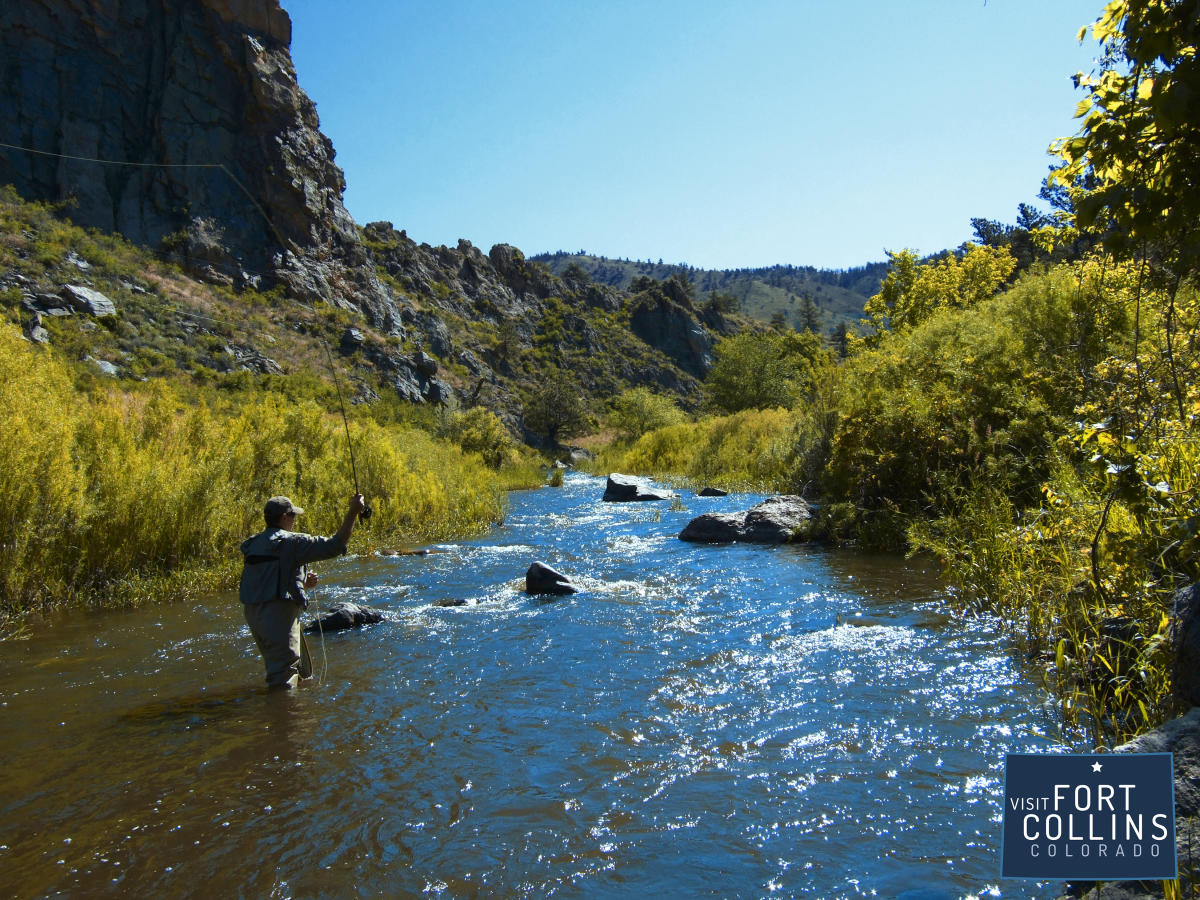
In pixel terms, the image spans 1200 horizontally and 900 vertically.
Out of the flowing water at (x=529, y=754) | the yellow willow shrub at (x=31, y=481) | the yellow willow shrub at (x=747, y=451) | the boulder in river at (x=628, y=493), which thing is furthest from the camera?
the yellow willow shrub at (x=747, y=451)

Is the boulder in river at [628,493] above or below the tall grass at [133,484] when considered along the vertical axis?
below

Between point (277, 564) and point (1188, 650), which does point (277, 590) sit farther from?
point (1188, 650)

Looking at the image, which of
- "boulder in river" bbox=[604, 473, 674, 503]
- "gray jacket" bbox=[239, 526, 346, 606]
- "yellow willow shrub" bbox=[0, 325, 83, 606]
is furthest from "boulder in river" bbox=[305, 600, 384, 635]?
"boulder in river" bbox=[604, 473, 674, 503]

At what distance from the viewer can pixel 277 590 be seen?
20.5 feet

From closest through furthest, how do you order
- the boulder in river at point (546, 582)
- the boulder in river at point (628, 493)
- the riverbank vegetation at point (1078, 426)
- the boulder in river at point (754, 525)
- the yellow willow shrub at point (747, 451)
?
the riverbank vegetation at point (1078, 426)
the boulder in river at point (546, 582)
the boulder in river at point (754, 525)
the boulder in river at point (628, 493)
the yellow willow shrub at point (747, 451)

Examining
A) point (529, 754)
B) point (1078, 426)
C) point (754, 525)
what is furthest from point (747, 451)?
point (529, 754)

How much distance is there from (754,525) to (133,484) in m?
10.7

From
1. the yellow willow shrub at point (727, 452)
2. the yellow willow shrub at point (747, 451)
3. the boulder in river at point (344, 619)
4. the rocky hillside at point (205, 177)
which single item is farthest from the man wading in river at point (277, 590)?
the rocky hillside at point (205, 177)

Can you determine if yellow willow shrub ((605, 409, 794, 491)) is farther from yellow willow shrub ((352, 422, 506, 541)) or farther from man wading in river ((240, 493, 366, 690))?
man wading in river ((240, 493, 366, 690))

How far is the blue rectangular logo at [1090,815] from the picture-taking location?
6.59 ft

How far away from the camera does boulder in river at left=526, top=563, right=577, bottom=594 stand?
1017 cm

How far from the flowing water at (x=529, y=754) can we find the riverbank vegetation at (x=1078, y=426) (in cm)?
78

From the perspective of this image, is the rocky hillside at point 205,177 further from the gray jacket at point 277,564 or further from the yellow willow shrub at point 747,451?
the gray jacket at point 277,564

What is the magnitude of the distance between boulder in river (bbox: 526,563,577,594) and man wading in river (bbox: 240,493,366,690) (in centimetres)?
423
